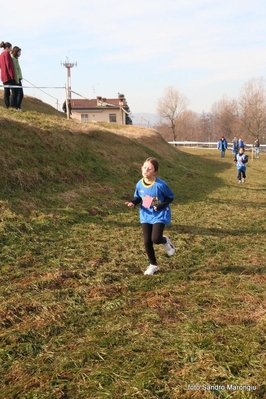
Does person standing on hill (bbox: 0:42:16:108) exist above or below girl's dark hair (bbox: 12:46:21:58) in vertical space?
below

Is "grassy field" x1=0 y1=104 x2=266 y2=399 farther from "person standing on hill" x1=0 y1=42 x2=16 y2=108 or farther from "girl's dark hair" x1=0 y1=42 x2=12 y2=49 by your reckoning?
"girl's dark hair" x1=0 y1=42 x2=12 y2=49

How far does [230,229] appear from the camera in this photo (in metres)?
8.32

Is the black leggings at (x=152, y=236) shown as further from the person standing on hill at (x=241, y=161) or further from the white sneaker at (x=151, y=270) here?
the person standing on hill at (x=241, y=161)

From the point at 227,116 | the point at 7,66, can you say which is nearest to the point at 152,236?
the point at 7,66

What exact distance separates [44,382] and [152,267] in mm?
2759

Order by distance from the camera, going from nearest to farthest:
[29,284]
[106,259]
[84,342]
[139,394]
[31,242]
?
[139,394] < [84,342] < [29,284] < [106,259] < [31,242]

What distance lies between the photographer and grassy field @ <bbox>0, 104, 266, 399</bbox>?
2.83 m

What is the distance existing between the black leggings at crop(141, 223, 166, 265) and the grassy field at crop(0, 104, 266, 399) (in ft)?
1.28

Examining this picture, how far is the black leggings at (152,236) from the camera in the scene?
17.1 ft

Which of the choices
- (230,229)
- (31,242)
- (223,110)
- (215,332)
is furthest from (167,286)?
(223,110)

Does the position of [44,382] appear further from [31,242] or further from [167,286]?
[31,242]

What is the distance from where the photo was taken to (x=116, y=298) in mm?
4398

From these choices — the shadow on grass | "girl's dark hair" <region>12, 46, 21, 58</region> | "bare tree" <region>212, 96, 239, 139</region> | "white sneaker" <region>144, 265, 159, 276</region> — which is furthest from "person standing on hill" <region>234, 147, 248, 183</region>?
"bare tree" <region>212, 96, 239, 139</region>

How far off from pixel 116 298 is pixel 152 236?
47.5 inches
